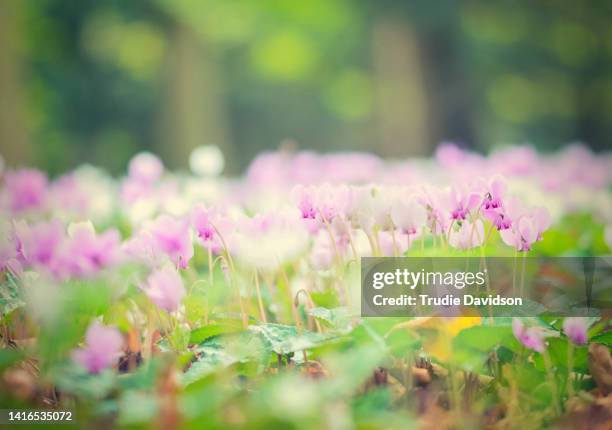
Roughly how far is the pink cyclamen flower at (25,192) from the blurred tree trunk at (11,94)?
16.3 feet

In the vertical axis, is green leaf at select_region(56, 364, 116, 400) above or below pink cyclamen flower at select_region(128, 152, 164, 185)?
below

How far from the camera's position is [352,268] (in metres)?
1.99

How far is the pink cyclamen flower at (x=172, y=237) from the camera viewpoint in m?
1.62

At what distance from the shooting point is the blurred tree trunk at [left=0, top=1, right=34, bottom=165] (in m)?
7.67

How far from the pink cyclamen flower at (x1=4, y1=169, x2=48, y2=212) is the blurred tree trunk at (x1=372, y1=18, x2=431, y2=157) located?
8.11 meters

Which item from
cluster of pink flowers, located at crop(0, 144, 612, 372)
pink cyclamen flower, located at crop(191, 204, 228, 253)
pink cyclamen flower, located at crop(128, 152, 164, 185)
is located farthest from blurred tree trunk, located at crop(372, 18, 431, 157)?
pink cyclamen flower, located at crop(191, 204, 228, 253)

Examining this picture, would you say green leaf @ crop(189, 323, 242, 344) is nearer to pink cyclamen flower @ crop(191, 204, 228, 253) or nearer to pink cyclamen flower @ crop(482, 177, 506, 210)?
pink cyclamen flower @ crop(191, 204, 228, 253)

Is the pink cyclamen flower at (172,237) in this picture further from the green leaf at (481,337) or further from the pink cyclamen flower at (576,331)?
the pink cyclamen flower at (576,331)

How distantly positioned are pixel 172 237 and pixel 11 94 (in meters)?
7.19

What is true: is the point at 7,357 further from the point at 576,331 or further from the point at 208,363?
the point at 576,331

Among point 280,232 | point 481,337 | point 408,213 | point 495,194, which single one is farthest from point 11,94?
point 481,337

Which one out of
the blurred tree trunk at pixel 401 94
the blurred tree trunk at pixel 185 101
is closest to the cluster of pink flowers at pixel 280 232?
the blurred tree trunk at pixel 401 94

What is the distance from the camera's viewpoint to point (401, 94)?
10.9 meters

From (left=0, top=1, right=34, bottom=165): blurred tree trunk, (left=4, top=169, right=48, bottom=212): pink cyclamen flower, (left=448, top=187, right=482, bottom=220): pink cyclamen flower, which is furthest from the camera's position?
(left=0, top=1, right=34, bottom=165): blurred tree trunk
